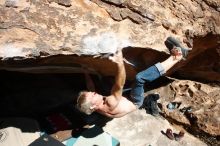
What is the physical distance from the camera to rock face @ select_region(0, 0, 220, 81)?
421 centimetres

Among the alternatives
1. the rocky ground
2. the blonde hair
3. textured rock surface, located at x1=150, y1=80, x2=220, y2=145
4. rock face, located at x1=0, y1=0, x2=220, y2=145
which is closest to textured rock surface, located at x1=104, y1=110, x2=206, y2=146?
the rocky ground

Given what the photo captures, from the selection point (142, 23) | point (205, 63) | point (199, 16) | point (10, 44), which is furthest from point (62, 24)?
point (205, 63)

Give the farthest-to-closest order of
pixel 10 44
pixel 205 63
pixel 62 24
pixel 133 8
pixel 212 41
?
pixel 205 63 → pixel 212 41 → pixel 133 8 → pixel 62 24 → pixel 10 44

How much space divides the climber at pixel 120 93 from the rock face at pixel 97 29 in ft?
0.40

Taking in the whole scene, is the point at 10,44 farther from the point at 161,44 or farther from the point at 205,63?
the point at 205,63

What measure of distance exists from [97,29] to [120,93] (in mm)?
763

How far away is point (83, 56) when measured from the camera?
14.4ft

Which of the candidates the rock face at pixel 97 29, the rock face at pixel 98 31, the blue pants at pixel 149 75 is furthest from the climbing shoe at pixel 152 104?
the blue pants at pixel 149 75

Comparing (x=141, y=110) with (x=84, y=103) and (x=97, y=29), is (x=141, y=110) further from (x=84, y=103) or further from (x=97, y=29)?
(x=97, y=29)

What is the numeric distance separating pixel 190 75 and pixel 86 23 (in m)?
2.22

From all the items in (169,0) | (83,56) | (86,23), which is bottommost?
(83,56)

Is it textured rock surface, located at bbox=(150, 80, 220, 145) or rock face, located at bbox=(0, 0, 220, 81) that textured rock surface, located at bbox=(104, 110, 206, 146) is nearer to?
textured rock surface, located at bbox=(150, 80, 220, 145)

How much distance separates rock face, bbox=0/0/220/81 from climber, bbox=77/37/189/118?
0.12 metres

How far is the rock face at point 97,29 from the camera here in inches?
166
